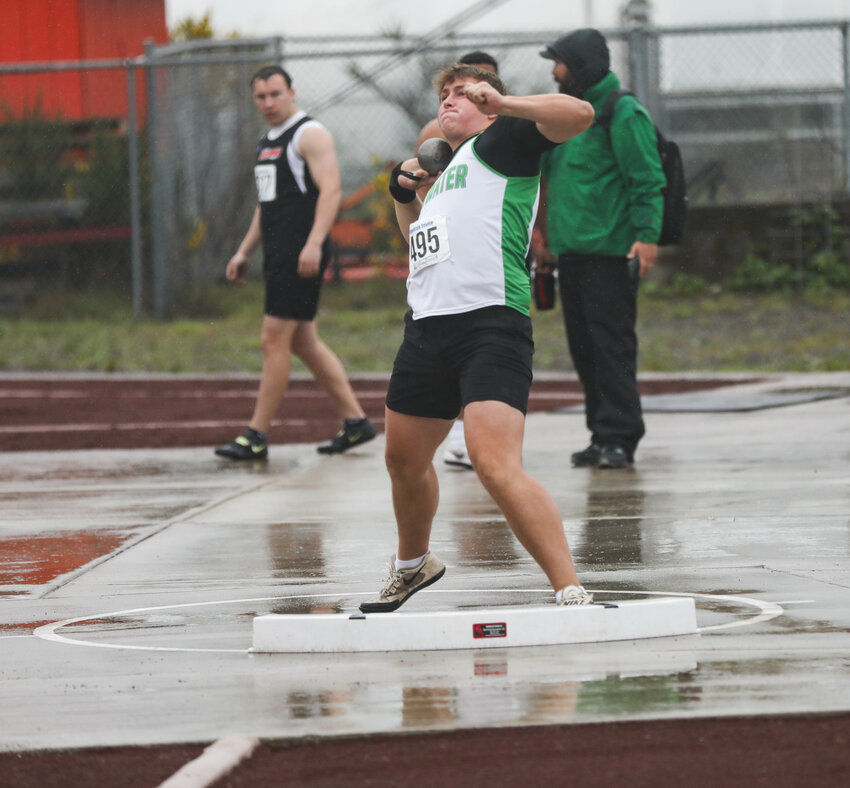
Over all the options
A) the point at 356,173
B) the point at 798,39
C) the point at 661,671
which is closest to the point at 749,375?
the point at 798,39

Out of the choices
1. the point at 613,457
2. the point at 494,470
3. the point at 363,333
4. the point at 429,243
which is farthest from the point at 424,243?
the point at 363,333

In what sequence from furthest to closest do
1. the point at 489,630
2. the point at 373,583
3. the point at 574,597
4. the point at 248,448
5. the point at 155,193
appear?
the point at 155,193 < the point at 248,448 < the point at 373,583 < the point at 574,597 < the point at 489,630

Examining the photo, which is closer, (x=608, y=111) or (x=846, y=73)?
(x=608, y=111)

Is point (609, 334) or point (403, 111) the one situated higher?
point (403, 111)

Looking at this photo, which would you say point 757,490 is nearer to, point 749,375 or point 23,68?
point 749,375

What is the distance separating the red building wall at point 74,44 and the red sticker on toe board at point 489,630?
54.0 ft

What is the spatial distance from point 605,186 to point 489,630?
425 cm

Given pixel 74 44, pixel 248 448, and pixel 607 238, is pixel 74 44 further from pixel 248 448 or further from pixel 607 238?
pixel 607 238

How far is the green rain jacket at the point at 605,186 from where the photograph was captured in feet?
26.2

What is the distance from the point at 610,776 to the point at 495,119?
2.45m

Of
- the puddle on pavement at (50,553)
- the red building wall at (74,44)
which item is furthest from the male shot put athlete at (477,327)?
the red building wall at (74,44)

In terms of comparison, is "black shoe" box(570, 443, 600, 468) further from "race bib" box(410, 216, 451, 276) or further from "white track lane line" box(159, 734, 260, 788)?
"white track lane line" box(159, 734, 260, 788)

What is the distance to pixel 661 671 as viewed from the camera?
396 centimetres

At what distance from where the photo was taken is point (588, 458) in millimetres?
8305
